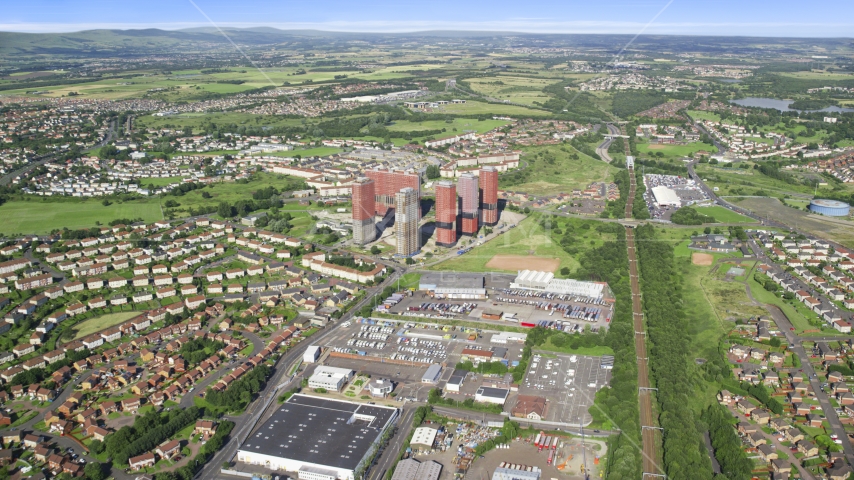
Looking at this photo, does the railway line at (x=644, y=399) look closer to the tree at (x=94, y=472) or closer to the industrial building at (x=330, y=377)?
the industrial building at (x=330, y=377)

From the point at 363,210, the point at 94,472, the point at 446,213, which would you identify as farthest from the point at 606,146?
the point at 94,472

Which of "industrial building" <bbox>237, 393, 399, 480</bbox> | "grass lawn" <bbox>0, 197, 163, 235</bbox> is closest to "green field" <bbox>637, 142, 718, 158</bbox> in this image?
"grass lawn" <bbox>0, 197, 163, 235</bbox>

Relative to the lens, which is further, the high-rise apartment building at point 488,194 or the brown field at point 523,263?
the high-rise apartment building at point 488,194

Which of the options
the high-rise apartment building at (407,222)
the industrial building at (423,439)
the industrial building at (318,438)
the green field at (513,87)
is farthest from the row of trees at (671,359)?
the green field at (513,87)

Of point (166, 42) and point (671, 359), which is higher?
point (166, 42)

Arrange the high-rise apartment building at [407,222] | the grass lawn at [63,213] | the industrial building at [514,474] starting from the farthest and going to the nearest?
the grass lawn at [63,213] → the high-rise apartment building at [407,222] → the industrial building at [514,474]

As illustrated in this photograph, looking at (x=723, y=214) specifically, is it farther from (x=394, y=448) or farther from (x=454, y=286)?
(x=394, y=448)
